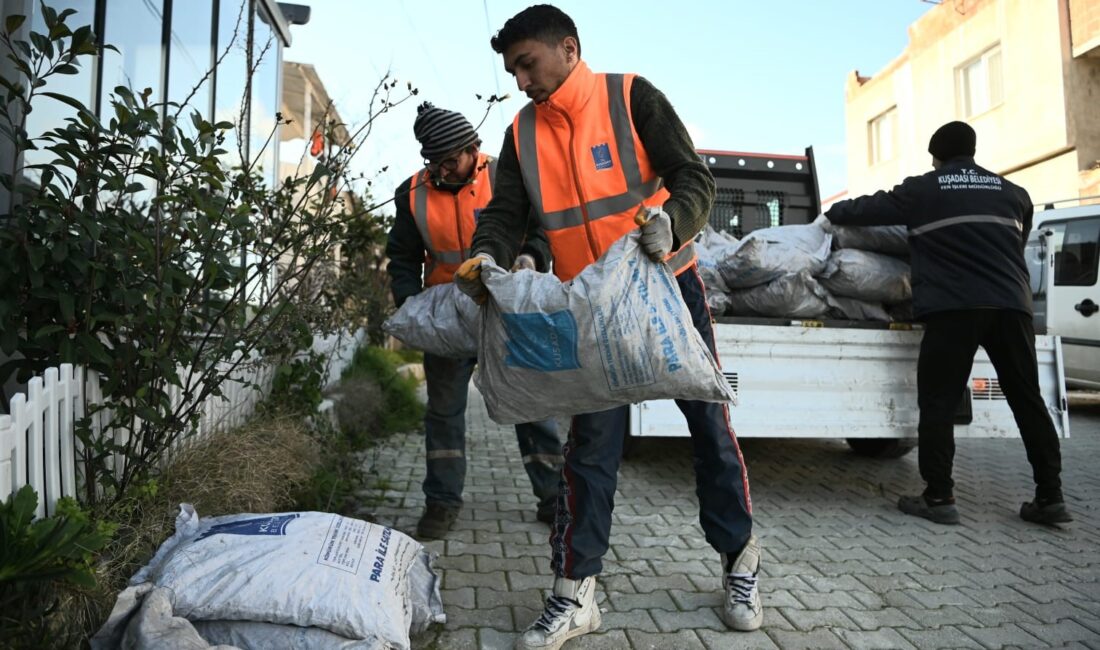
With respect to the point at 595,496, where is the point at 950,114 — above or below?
above

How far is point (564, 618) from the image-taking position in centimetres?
235

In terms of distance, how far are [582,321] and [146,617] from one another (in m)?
1.30

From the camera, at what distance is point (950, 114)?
1786 cm

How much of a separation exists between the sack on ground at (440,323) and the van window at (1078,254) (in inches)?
275

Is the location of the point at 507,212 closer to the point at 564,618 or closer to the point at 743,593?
the point at 564,618

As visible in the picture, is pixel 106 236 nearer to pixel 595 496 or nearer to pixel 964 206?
pixel 595 496

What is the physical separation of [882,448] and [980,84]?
1532 centimetres

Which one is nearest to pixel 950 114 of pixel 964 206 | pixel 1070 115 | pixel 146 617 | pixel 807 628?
pixel 1070 115

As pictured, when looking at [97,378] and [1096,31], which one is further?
[1096,31]

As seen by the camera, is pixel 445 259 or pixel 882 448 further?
pixel 882 448

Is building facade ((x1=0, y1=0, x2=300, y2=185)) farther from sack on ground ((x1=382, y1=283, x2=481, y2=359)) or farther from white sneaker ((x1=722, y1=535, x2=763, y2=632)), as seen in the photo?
white sneaker ((x1=722, y1=535, x2=763, y2=632))

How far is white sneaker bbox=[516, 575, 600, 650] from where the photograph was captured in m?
2.29

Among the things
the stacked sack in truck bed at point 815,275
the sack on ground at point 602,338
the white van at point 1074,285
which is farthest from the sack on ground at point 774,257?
the white van at point 1074,285

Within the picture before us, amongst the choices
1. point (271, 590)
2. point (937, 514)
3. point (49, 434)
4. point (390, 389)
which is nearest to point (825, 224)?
point (937, 514)
